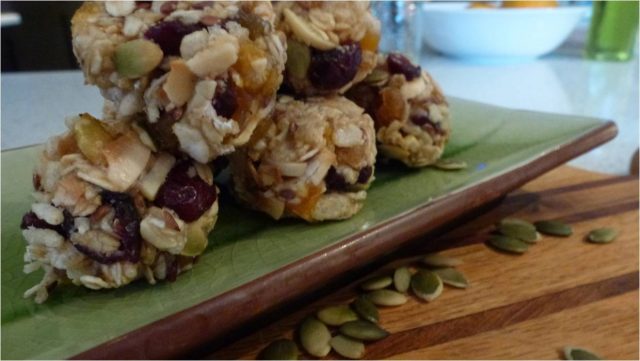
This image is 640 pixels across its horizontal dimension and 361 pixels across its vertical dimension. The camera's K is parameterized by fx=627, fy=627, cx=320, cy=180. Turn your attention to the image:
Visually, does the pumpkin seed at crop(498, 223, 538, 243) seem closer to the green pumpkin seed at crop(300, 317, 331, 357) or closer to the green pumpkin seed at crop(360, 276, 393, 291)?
the green pumpkin seed at crop(360, 276, 393, 291)

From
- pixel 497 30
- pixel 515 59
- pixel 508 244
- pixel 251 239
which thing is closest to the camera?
pixel 251 239

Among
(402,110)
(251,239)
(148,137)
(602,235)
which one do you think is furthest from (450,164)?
(148,137)

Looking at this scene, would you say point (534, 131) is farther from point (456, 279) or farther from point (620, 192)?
point (456, 279)

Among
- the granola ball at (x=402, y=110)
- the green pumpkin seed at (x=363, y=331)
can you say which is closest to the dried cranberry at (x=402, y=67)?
the granola ball at (x=402, y=110)

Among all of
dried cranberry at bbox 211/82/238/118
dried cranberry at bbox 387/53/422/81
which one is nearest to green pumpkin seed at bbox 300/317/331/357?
dried cranberry at bbox 211/82/238/118

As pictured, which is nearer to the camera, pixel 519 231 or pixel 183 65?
pixel 183 65

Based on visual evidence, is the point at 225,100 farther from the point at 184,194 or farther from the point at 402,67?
the point at 402,67

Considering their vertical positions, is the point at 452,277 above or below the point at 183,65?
below
